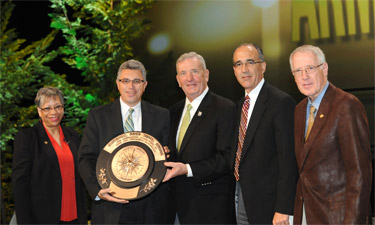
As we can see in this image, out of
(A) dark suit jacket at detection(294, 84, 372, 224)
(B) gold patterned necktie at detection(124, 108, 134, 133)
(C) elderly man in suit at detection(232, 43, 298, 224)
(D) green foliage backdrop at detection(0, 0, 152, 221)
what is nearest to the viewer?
(A) dark suit jacket at detection(294, 84, 372, 224)

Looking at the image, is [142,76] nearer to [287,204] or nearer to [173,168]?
[173,168]

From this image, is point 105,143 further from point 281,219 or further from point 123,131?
point 281,219

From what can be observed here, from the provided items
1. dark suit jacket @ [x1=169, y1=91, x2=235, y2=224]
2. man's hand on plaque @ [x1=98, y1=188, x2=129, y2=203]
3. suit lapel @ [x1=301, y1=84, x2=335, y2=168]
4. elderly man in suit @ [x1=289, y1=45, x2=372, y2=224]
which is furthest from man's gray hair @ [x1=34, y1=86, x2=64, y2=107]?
suit lapel @ [x1=301, y1=84, x2=335, y2=168]

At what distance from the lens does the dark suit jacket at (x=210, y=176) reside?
305 centimetres

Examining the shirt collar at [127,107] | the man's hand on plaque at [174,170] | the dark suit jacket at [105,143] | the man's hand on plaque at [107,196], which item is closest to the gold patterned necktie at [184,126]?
the dark suit jacket at [105,143]

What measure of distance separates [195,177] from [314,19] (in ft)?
12.8

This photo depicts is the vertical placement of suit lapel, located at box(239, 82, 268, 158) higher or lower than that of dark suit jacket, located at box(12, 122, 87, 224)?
higher

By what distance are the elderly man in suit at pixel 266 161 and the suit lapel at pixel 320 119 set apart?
259 mm

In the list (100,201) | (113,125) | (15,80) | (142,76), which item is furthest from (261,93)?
(15,80)

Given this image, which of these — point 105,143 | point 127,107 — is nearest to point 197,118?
point 127,107

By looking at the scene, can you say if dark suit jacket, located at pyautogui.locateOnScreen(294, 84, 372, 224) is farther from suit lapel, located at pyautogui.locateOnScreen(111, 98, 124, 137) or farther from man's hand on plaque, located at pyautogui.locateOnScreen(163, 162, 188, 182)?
suit lapel, located at pyautogui.locateOnScreen(111, 98, 124, 137)

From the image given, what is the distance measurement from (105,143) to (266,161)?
1273mm

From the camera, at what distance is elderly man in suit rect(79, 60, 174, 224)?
9.92 ft

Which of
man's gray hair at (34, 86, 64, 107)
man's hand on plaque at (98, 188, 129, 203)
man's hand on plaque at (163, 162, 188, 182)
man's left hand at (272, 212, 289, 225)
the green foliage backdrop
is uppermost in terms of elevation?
the green foliage backdrop
